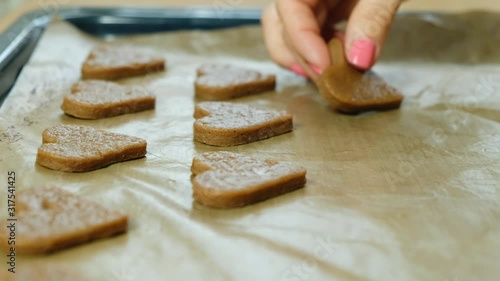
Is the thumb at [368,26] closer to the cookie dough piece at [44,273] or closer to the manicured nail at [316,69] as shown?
the manicured nail at [316,69]

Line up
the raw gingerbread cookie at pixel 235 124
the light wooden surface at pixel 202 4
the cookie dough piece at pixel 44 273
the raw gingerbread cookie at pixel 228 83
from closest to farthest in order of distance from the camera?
the cookie dough piece at pixel 44 273, the raw gingerbread cookie at pixel 235 124, the raw gingerbread cookie at pixel 228 83, the light wooden surface at pixel 202 4

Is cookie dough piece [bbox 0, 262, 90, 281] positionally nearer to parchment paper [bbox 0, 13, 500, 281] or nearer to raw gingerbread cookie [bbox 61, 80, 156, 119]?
parchment paper [bbox 0, 13, 500, 281]

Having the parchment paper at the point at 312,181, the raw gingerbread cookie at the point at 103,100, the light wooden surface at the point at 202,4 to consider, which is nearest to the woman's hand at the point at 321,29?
the parchment paper at the point at 312,181

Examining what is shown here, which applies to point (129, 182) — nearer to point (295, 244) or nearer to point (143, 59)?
point (295, 244)

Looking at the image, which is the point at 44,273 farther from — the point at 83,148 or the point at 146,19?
the point at 146,19

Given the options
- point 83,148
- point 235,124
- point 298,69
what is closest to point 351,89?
point 298,69
